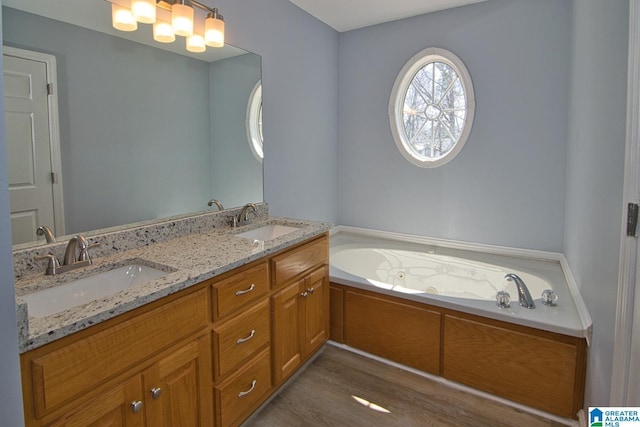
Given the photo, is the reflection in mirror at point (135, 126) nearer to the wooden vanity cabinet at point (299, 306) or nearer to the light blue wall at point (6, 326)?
the wooden vanity cabinet at point (299, 306)

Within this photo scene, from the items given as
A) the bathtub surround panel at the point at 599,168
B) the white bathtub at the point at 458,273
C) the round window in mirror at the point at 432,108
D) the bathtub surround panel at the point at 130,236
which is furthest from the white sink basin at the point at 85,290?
the round window in mirror at the point at 432,108

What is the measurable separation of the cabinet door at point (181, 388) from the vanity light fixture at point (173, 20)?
1457mm

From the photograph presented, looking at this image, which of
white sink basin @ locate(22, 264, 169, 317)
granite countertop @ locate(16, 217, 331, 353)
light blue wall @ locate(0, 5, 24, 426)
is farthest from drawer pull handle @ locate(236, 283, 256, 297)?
light blue wall @ locate(0, 5, 24, 426)

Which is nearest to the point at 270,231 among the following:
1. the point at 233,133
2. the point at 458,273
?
the point at 233,133

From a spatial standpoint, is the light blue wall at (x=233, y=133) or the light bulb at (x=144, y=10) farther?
the light blue wall at (x=233, y=133)

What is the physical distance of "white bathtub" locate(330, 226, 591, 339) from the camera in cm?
198

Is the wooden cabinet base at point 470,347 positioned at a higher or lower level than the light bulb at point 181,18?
lower

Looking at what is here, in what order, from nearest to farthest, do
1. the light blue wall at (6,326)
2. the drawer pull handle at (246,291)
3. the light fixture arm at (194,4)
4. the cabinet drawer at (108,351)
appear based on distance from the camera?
1. the light blue wall at (6,326)
2. the cabinet drawer at (108,351)
3. the drawer pull handle at (246,291)
4. the light fixture arm at (194,4)

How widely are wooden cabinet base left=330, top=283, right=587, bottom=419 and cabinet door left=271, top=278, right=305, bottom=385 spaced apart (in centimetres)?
50

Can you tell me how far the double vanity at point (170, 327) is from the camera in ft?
3.31

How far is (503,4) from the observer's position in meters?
2.79

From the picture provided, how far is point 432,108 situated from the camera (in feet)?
10.6

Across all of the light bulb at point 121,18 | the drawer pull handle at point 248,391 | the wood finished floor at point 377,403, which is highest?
the light bulb at point 121,18

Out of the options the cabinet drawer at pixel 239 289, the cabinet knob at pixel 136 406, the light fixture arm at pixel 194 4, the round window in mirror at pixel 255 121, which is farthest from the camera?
the round window in mirror at pixel 255 121
